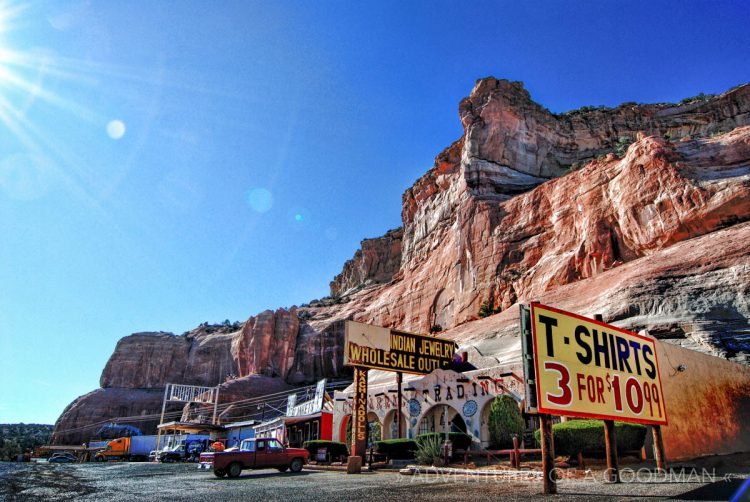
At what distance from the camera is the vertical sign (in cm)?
2167

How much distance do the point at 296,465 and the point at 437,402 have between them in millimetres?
7616

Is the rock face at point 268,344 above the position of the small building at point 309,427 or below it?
above

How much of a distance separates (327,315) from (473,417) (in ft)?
201

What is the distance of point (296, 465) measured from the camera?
21.0 metres

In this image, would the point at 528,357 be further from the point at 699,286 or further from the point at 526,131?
the point at 526,131

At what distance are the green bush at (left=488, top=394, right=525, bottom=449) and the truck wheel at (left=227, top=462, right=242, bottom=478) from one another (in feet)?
35.2

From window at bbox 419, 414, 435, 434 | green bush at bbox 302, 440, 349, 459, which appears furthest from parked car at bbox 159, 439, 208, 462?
window at bbox 419, 414, 435, 434

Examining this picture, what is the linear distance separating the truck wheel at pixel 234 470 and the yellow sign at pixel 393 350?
662 cm

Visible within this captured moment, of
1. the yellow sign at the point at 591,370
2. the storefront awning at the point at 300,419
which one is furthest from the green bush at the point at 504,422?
the storefront awning at the point at 300,419

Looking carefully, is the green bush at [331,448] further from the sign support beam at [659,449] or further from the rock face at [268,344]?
the rock face at [268,344]

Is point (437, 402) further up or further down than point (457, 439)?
further up

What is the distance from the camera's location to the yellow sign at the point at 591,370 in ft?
34.7

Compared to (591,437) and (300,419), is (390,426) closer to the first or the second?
(300,419)

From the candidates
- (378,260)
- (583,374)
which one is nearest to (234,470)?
(583,374)
